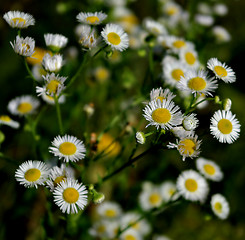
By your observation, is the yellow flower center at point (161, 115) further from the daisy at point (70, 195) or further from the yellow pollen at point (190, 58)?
the yellow pollen at point (190, 58)

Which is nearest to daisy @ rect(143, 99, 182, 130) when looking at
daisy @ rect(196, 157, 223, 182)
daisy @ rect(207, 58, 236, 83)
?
daisy @ rect(207, 58, 236, 83)

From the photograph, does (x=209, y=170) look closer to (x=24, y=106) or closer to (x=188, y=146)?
(x=188, y=146)

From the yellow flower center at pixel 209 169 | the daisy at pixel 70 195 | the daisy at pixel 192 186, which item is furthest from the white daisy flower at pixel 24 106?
the yellow flower center at pixel 209 169

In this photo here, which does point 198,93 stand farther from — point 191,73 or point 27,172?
point 27,172

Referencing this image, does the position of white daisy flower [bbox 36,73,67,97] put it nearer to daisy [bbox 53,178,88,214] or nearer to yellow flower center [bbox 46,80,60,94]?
yellow flower center [bbox 46,80,60,94]

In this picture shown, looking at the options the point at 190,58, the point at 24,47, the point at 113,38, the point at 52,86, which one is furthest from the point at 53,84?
the point at 190,58

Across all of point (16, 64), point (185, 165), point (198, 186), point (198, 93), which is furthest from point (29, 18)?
point (185, 165)
